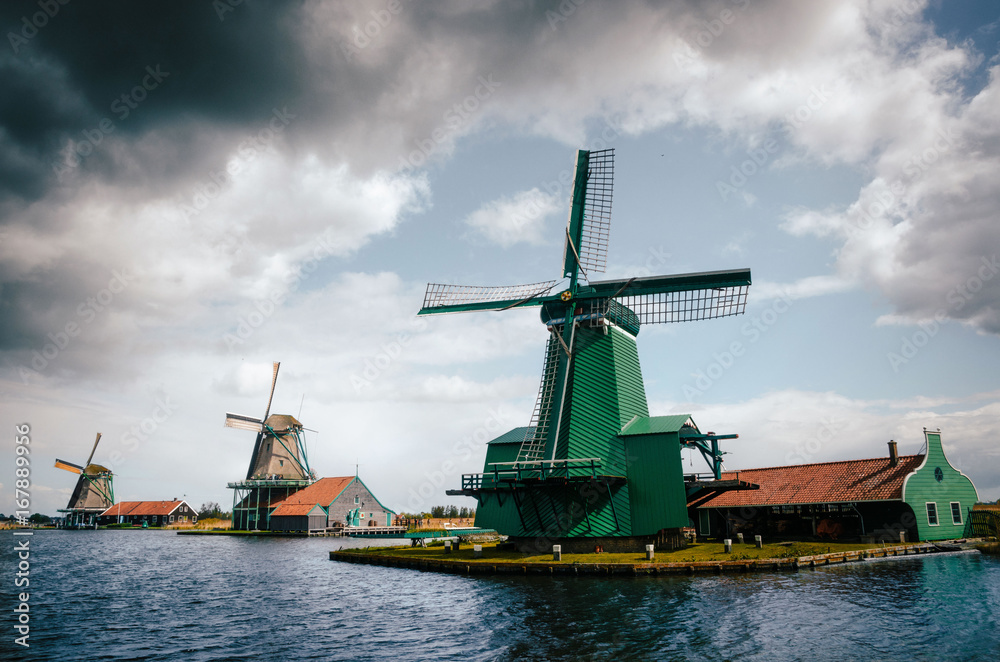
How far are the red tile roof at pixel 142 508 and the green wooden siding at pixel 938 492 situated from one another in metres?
106

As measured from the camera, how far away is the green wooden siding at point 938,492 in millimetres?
30719

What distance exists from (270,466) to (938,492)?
68.9 metres

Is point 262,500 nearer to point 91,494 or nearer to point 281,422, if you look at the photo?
point 281,422

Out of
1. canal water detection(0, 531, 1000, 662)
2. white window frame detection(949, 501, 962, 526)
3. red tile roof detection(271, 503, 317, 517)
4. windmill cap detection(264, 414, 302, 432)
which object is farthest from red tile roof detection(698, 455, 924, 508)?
windmill cap detection(264, 414, 302, 432)

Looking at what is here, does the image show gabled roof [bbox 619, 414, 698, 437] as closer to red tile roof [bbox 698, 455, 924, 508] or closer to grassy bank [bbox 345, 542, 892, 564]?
grassy bank [bbox 345, 542, 892, 564]

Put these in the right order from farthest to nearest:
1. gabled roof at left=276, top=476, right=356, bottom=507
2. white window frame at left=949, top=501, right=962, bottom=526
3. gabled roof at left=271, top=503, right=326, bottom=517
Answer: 1. gabled roof at left=276, top=476, right=356, bottom=507
2. gabled roof at left=271, top=503, right=326, bottom=517
3. white window frame at left=949, top=501, right=962, bottom=526

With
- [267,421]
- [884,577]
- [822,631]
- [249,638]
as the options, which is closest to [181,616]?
[249,638]

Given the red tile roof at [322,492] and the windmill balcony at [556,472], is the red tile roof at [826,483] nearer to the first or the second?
the windmill balcony at [556,472]

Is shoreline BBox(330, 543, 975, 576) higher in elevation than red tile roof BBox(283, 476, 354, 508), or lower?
lower

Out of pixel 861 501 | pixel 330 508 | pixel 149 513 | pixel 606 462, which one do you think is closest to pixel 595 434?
pixel 606 462

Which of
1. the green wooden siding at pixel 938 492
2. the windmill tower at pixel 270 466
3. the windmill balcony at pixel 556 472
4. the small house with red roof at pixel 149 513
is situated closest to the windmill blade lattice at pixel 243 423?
the windmill tower at pixel 270 466

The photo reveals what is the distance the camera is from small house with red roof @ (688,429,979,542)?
1219 inches

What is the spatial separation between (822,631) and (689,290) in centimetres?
1925

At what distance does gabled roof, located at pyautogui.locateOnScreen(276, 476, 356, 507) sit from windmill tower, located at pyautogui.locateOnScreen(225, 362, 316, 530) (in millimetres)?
1483
